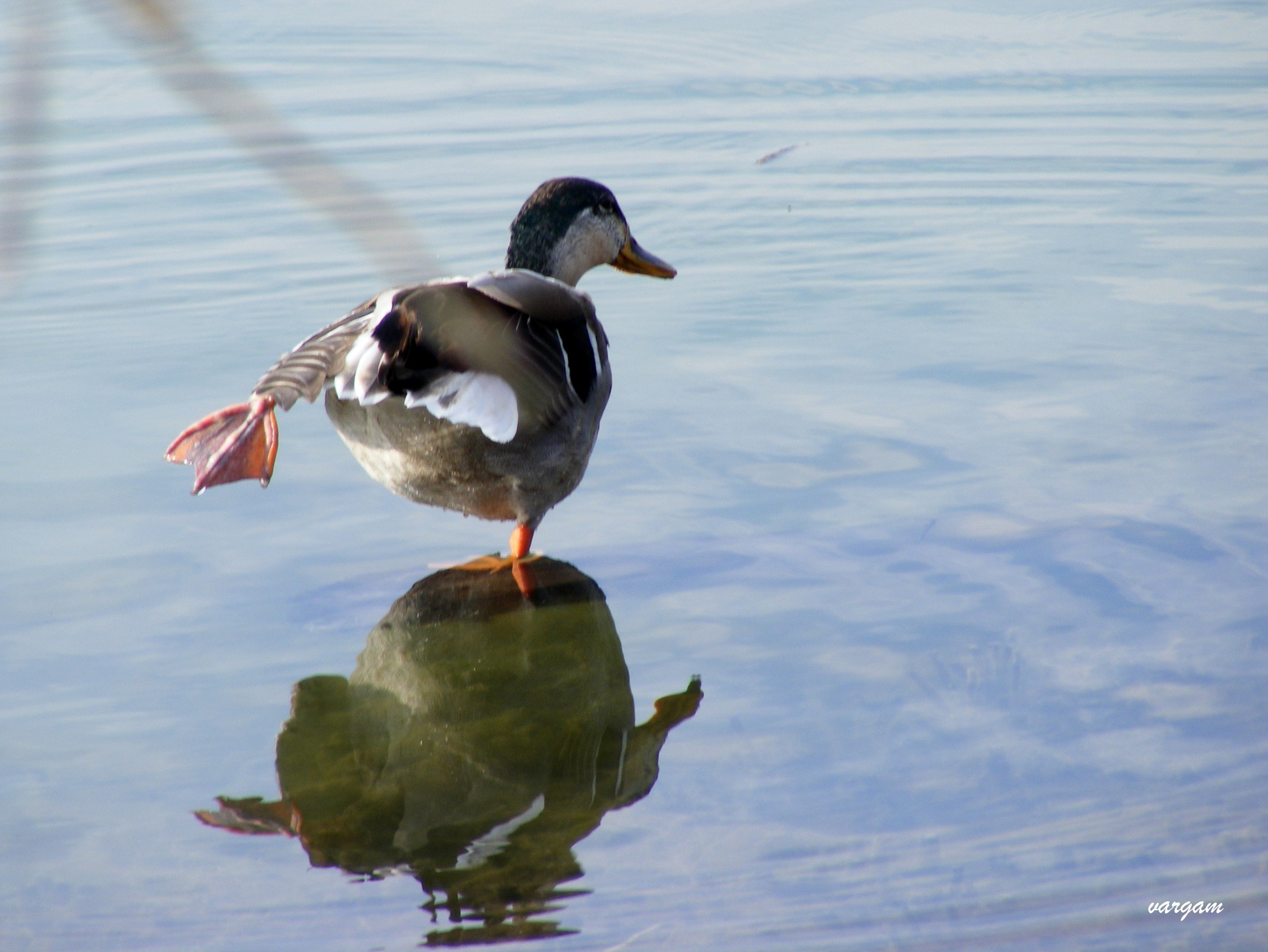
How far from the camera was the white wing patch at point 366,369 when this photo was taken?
333 centimetres

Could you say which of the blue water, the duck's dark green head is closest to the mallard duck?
the blue water

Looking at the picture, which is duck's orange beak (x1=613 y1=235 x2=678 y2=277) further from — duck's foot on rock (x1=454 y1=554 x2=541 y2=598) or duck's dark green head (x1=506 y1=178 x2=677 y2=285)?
duck's foot on rock (x1=454 y1=554 x2=541 y2=598)

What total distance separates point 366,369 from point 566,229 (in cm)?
170

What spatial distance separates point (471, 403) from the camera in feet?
11.1

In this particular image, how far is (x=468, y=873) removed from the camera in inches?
103

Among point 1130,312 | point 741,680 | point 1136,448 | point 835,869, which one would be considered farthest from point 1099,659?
point 1130,312

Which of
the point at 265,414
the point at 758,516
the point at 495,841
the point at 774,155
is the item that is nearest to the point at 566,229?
the point at 758,516

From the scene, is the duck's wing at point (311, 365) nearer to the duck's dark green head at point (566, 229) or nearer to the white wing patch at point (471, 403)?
the white wing patch at point (471, 403)

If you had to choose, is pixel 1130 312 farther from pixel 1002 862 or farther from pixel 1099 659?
pixel 1002 862

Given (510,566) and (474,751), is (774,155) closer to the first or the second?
(510,566)

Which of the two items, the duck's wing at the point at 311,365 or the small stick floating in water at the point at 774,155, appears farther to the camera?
the small stick floating in water at the point at 774,155

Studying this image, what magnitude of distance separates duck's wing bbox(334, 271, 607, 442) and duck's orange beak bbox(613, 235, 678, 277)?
5.21ft

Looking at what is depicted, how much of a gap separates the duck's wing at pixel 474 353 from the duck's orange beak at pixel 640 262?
159cm

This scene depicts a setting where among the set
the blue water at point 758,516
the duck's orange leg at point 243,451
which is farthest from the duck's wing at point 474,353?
the duck's orange leg at point 243,451
